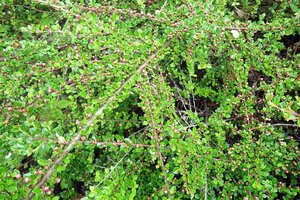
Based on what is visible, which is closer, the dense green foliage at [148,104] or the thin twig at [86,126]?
the thin twig at [86,126]

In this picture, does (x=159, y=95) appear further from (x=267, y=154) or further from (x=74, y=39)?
(x=267, y=154)

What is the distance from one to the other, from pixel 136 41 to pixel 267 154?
42.5 inches

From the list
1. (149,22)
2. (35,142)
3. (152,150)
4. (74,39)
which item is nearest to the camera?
(35,142)

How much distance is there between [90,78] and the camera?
5.38 ft

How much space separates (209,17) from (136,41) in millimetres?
485

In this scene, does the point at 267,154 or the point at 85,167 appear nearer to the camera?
the point at 267,154

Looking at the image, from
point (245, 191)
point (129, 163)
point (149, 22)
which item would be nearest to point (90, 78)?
point (129, 163)

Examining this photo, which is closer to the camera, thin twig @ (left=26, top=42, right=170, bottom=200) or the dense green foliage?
thin twig @ (left=26, top=42, right=170, bottom=200)

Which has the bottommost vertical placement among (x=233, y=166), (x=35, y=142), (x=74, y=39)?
(x=233, y=166)

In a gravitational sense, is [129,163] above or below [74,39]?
below

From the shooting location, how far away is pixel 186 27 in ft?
6.06

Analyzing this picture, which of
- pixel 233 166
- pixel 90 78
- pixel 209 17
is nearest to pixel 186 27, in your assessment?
pixel 209 17

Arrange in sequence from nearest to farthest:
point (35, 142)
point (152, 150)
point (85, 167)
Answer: point (35, 142)
point (152, 150)
point (85, 167)

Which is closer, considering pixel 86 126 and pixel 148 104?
pixel 86 126
